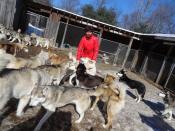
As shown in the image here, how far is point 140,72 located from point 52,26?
8564mm

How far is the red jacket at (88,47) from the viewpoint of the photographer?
24.2 ft

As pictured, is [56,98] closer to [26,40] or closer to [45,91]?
[45,91]

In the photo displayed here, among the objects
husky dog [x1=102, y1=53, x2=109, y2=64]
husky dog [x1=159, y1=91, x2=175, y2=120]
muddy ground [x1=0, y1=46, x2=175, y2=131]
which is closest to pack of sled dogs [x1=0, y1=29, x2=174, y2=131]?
husky dog [x1=159, y1=91, x2=175, y2=120]

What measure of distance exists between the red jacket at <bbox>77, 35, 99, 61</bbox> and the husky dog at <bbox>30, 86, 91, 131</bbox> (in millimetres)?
2476

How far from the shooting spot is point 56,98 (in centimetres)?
459

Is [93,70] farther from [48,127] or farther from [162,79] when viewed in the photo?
[162,79]

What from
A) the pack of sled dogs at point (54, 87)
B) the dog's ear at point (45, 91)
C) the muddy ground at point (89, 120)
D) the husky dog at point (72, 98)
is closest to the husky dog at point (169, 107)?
the pack of sled dogs at point (54, 87)

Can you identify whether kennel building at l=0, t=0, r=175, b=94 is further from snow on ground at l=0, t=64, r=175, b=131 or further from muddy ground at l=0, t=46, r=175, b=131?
muddy ground at l=0, t=46, r=175, b=131

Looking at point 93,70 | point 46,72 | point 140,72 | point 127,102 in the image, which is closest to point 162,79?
point 140,72

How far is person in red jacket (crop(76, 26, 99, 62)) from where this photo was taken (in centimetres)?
736

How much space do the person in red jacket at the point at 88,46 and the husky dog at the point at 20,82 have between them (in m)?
2.06

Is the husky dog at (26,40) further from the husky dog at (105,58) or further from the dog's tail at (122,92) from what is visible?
the dog's tail at (122,92)

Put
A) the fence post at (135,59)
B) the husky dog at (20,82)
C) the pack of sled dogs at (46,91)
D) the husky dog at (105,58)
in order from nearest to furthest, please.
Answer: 1. the husky dog at (20,82)
2. the pack of sled dogs at (46,91)
3. the husky dog at (105,58)
4. the fence post at (135,59)

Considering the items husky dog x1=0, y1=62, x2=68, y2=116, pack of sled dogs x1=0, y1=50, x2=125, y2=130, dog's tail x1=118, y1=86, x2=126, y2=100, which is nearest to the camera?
husky dog x1=0, y1=62, x2=68, y2=116
